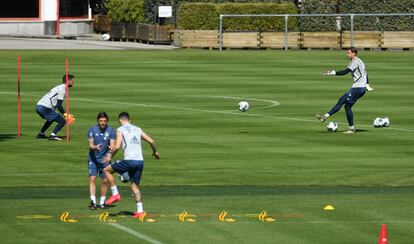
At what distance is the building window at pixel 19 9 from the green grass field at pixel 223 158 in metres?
25.9

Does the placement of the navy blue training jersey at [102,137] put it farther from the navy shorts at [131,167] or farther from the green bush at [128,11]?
the green bush at [128,11]

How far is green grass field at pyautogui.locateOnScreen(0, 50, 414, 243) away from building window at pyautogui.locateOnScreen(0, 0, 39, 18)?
85.1 feet

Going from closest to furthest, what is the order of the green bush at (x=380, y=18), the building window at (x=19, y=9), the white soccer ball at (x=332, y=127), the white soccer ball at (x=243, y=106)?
the white soccer ball at (x=332, y=127) < the white soccer ball at (x=243, y=106) < the green bush at (x=380, y=18) < the building window at (x=19, y=9)

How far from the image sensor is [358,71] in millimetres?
40719

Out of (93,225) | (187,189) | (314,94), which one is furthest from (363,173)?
(314,94)

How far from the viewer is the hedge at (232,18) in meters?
86.6

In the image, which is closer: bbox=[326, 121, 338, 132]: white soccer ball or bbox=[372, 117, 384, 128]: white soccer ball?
bbox=[326, 121, 338, 132]: white soccer ball

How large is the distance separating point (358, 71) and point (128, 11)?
55.1 meters

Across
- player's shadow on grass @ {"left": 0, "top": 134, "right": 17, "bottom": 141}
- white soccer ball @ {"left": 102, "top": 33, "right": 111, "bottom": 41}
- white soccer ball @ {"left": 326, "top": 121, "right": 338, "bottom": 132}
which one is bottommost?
white soccer ball @ {"left": 102, "top": 33, "right": 111, "bottom": 41}

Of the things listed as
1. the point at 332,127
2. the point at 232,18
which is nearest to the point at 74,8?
the point at 232,18

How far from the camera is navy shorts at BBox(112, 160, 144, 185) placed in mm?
24750

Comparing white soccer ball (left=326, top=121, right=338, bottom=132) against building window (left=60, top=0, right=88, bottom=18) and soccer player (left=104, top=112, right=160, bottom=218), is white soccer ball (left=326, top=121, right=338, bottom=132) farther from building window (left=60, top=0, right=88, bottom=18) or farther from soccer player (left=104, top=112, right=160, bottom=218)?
building window (left=60, top=0, right=88, bottom=18)

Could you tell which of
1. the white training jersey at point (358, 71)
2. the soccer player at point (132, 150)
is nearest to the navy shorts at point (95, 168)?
the soccer player at point (132, 150)

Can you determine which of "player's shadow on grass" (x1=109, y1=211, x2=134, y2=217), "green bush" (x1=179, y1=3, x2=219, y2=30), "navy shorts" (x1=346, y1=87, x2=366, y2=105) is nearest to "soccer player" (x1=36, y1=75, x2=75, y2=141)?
"navy shorts" (x1=346, y1=87, x2=366, y2=105)
